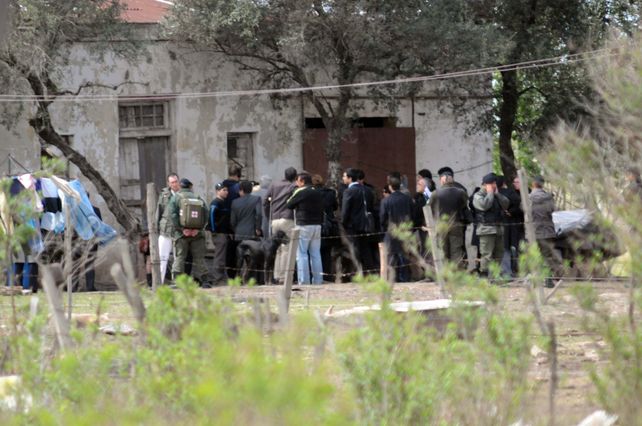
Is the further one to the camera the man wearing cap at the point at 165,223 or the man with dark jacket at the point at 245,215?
the man with dark jacket at the point at 245,215

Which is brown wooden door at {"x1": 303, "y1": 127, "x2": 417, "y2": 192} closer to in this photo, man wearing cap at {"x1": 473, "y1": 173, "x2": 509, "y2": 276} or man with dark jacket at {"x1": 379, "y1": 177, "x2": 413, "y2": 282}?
man with dark jacket at {"x1": 379, "y1": 177, "x2": 413, "y2": 282}

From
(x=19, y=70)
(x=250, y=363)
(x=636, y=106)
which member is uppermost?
(x=19, y=70)

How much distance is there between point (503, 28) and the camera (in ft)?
76.2

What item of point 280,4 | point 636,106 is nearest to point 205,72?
point 280,4

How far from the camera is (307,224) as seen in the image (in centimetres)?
1747

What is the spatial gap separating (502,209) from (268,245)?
11.4ft

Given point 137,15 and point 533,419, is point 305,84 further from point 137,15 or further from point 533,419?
point 533,419

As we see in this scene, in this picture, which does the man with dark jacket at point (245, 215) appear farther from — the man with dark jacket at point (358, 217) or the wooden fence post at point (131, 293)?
the wooden fence post at point (131, 293)

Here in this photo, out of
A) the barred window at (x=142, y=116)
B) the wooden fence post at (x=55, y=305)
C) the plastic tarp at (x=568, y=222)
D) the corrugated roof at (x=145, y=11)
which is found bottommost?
the wooden fence post at (x=55, y=305)

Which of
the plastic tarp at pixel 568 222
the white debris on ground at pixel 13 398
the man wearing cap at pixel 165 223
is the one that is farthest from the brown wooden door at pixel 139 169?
the white debris on ground at pixel 13 398

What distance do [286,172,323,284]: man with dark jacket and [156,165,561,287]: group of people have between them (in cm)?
1

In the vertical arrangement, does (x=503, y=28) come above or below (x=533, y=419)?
above

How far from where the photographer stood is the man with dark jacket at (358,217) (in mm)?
18094

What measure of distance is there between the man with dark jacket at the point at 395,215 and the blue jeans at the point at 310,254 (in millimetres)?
991
